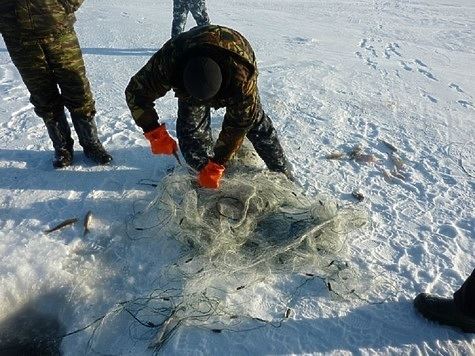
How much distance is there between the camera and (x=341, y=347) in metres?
2.10

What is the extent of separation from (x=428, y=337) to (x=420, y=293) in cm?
27

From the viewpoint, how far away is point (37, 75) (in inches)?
106

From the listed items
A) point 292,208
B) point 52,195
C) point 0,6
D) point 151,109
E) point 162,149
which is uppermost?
point 0,6

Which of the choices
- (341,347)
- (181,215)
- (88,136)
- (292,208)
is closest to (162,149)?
(181,215)

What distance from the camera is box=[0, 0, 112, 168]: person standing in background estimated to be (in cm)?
249

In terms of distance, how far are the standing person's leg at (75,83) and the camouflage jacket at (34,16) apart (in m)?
0.09

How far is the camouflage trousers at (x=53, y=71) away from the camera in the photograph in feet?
8.54

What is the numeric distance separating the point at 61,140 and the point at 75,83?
545mm

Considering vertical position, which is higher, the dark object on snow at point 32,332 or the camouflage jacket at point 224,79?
the camouflage jacket at point 224,79

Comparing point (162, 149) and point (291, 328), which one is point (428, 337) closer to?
point (291, 328)

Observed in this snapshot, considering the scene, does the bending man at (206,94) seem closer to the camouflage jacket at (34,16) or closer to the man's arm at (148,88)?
the man's arm at (148,88)

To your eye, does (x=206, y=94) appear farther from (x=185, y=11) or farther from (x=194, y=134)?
(x=185, y=11)

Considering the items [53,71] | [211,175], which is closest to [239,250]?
[211,175]

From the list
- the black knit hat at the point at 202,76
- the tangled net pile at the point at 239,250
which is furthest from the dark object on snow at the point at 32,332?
the black knit hat at the point at 202,76
